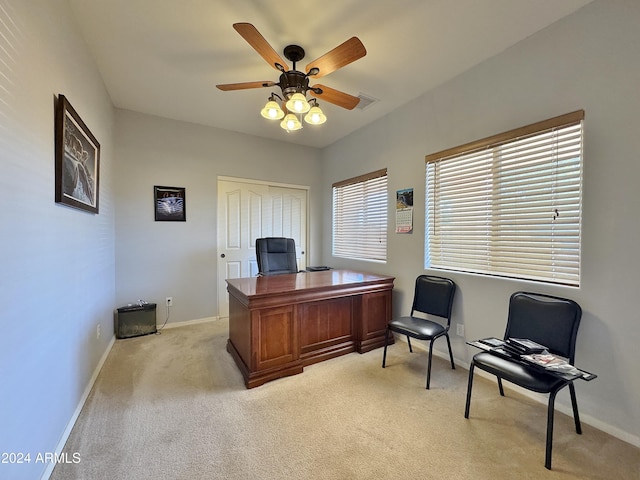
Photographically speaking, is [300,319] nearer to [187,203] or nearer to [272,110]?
[272,110]

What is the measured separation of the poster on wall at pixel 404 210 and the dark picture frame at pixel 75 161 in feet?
9.79

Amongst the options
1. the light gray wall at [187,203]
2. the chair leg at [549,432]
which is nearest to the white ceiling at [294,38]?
the light gray wall at [187,203]

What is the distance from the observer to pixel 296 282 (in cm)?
273

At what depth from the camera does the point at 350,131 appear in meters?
4.02

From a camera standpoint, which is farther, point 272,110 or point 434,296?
point 434,296

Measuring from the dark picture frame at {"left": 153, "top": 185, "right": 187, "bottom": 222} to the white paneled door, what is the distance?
497mm

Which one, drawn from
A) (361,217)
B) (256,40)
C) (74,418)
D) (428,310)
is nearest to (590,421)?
(428,310)

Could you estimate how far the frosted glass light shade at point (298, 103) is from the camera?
1978 millimetres

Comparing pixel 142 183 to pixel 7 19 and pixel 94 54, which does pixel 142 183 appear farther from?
pixel 7 19

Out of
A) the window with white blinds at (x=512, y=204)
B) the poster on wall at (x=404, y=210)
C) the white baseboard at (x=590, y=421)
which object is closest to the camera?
the white baseboard at (x=590, y=421)

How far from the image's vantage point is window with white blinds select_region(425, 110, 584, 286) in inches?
75.8

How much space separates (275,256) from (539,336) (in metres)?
2.73

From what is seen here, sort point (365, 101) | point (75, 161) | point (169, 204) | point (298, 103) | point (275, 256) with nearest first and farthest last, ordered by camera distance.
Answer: point (75, 161) → point (298, 103) → point (365, 101) → point (275, 256) → point (169, 204)

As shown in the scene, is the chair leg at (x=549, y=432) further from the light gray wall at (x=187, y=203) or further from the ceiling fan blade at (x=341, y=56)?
the light gray wall at (x=187, y=203)
